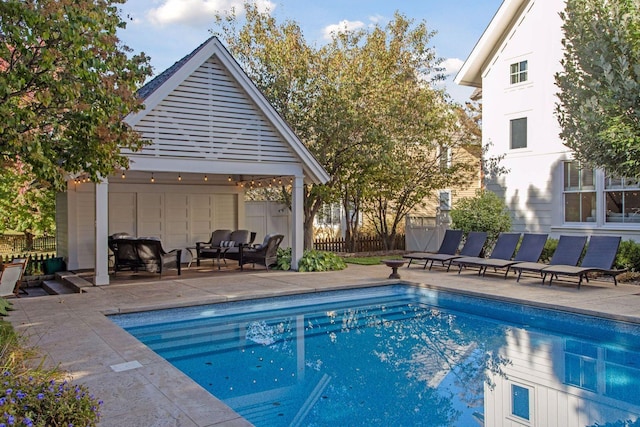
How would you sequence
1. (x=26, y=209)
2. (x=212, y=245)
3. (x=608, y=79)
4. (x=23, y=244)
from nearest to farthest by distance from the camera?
(x=608, y=79), (x=212, y=245), (x=26, y=209), (x=23, y=244)

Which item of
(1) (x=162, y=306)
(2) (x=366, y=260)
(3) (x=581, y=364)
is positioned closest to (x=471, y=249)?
(2) (x=366, y=260)

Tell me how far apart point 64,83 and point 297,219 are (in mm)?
8539

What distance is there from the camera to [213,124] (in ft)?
41.3

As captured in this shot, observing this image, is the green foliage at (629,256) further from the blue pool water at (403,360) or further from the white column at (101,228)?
the white column at (101,228)

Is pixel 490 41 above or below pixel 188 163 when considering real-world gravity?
above

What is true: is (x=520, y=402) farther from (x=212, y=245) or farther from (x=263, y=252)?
(x=212, y=245)

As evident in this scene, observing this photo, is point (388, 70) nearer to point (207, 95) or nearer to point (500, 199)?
point (500, 199)

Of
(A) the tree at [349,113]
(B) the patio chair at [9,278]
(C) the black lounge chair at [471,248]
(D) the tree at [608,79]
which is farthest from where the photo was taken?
→ (A) the tree at [349,113]

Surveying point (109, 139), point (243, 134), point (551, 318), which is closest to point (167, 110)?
point (243, 134)

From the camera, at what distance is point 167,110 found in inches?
470

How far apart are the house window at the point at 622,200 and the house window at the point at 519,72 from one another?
4.27 metres

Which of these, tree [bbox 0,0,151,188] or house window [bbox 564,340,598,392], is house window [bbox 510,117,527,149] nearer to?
house window [bbox 564,340,598,392]

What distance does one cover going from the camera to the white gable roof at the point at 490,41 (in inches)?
631

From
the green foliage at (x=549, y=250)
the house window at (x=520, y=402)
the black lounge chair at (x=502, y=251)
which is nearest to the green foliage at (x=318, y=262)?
the black lounge chair at (x=502, y=251)
